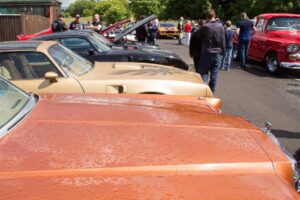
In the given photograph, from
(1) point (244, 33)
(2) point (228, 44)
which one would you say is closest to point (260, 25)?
(1) point (244, 33)

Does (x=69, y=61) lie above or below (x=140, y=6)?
below

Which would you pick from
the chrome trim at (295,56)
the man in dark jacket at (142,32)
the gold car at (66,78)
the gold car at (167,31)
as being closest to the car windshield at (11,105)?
the gold car at (66,78)

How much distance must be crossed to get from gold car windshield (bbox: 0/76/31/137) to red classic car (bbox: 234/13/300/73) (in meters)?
9.12

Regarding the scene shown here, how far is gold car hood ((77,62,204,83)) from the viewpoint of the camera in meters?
5.49

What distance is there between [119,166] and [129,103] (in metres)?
1.41

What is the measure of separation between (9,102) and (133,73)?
2.92m

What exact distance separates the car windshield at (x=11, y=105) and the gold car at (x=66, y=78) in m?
1.79

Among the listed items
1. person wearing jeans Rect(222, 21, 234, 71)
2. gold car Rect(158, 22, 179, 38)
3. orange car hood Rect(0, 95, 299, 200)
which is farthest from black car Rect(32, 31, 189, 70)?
gold car Rect(158, 22, 179, 38)

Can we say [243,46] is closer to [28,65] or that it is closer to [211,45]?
[211,45]

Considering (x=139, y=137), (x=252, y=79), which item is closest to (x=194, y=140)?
(x=139, y=137)

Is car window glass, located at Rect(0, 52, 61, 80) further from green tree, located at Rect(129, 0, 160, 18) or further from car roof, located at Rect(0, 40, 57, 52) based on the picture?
green tree, located at Rect(129, 0, 160, 18)

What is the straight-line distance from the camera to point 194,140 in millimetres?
2373

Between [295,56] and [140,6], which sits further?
[140,6]

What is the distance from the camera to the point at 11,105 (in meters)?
2.88
